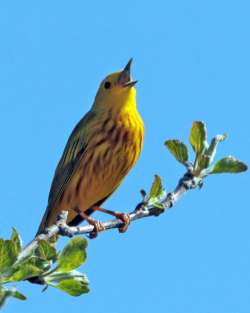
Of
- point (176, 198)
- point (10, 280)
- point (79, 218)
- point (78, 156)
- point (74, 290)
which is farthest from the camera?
point (78, 156)

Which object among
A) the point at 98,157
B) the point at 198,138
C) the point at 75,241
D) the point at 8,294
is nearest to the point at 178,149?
the point at 198,138

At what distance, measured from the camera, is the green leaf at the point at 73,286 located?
249 centimetres

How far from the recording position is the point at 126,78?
8.76 m

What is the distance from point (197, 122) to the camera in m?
3.31

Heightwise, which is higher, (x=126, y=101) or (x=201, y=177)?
(x=126, y=101)

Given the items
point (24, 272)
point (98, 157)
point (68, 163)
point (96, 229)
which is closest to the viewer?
point (24, 272)

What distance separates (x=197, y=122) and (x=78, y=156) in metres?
5.17

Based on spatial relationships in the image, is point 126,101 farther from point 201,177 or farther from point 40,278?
point 40,278

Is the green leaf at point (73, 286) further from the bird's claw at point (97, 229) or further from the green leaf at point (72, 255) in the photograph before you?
the bird's claw at point (97, 229)

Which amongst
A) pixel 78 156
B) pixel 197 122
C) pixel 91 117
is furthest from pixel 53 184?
pixel 197 122

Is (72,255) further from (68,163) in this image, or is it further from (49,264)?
(68,163)

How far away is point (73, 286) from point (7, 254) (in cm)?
35

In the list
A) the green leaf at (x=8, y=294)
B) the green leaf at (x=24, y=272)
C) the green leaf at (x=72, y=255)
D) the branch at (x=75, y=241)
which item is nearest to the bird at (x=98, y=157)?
the branch at (x=75, y=241)

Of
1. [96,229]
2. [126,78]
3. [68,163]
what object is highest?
[126,78]
